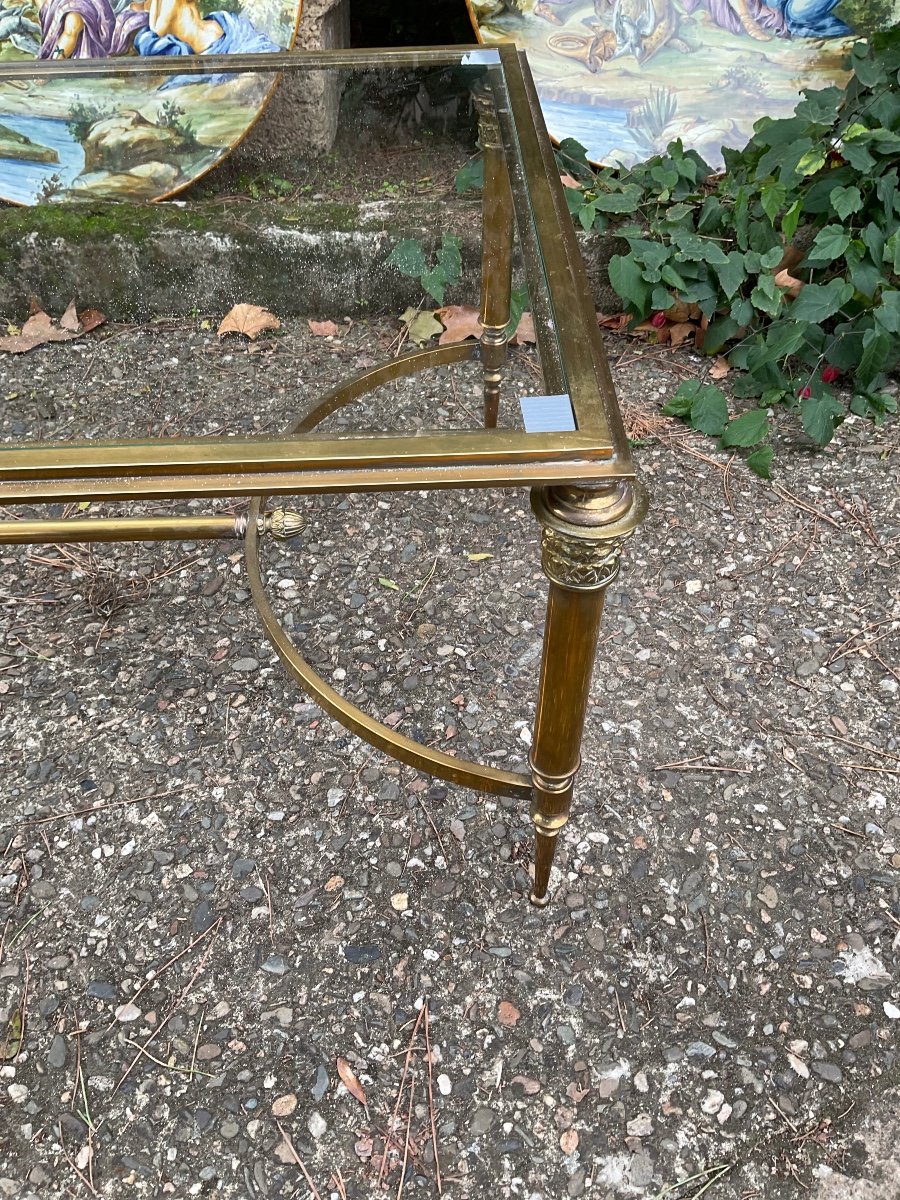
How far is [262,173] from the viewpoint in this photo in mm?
1444

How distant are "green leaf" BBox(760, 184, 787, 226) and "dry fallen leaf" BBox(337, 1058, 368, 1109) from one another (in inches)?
62.2

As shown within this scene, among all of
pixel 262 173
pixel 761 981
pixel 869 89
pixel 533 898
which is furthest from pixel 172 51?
pixel 761 981

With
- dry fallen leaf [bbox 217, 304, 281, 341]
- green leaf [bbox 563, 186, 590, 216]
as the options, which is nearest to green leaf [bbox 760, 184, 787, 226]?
green leaf [bbox 563, 186, 590, 216]

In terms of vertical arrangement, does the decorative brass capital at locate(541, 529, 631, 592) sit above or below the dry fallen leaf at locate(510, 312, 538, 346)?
below

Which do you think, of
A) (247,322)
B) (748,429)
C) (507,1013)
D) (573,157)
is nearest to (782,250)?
(748,429)

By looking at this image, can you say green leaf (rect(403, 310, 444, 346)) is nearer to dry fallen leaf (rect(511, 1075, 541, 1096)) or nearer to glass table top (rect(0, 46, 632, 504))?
glass table top (rect(0, 46, 632, 504))

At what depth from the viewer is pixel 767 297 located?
1.71 meters

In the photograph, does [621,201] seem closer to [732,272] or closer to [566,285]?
[732,272]

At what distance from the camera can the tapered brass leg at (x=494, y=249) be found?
1.10 m

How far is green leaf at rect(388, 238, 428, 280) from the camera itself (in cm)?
133

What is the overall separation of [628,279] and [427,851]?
1.20m

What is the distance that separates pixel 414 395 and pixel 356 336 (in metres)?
0.37

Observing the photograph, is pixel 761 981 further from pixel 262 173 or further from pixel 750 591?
pixel 262 173

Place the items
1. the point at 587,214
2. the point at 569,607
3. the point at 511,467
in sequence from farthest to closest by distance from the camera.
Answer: the point at 587,214 < the point at 569,607 < the point at 511,467
